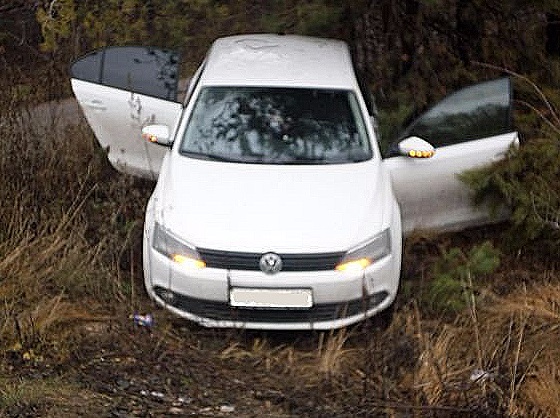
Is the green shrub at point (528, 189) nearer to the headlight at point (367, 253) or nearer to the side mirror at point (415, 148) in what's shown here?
the side mirror at point (415, 148)

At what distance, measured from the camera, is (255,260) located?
18.9ft

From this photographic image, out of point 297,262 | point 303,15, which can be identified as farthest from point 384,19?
point 297,262

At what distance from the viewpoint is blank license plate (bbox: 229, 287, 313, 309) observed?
5746 mm

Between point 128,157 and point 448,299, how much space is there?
2819 mm

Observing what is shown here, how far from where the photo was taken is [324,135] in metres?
6.80

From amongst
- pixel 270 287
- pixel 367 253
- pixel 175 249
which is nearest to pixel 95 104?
pixel 175 249

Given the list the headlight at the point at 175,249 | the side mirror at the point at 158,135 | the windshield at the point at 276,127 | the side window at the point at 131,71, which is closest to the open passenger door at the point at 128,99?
the side window at the point at 131,71

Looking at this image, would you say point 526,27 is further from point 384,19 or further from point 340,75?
point 340,75

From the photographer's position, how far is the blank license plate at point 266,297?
18.9 ft

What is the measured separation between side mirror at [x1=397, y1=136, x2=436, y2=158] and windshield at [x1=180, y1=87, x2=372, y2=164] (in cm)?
23

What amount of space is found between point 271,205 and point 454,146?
64.3 inches

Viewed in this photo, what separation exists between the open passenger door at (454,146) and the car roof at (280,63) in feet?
2.18

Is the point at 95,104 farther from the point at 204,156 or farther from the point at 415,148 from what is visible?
the point at 415,148

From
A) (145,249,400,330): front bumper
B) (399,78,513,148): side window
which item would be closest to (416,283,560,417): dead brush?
(145,249,400,330): front bumper
